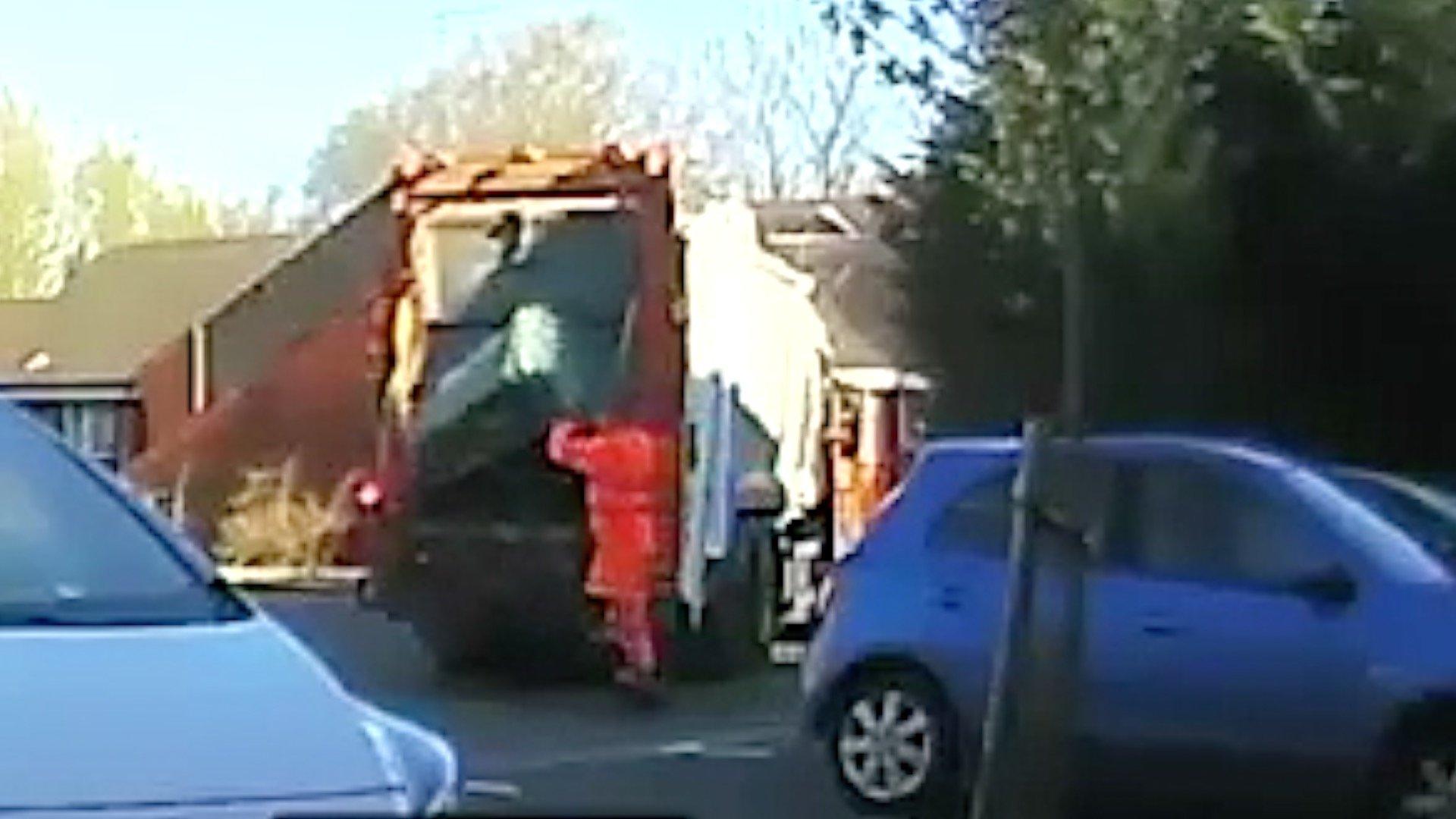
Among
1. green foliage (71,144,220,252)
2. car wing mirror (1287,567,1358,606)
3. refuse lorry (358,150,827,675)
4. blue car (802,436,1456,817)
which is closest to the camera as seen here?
blue car (802,436,1456,817)

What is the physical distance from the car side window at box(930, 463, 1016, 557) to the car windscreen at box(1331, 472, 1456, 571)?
1350mm

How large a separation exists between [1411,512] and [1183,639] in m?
0.99

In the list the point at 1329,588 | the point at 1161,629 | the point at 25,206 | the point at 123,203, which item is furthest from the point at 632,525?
the point at 123,203

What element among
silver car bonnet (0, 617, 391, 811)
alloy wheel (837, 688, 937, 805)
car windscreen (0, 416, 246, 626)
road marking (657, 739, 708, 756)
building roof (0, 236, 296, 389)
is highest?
car windscreen (0, 416, 246, 626)

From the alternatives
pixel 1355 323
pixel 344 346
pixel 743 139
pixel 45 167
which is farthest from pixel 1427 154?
pixel 45 167

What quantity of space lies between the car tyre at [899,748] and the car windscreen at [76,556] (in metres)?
7.77

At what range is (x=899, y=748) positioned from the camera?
14867mm

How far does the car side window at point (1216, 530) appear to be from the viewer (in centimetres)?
1370

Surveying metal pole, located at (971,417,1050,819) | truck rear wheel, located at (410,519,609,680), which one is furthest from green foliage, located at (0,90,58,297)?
metal pole, located at (971,417,1050,819)

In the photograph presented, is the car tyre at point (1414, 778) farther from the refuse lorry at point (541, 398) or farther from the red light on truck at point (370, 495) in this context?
the red light on truck at point (370, 495)

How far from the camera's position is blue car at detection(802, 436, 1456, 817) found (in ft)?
43.7

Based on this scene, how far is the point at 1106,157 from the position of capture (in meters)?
18.5

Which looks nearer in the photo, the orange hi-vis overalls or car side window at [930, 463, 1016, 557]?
car side window at [930, 463, 1016, 557]

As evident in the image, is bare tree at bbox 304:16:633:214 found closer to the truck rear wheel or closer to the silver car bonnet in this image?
the truck rear wheel
